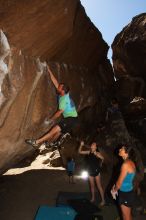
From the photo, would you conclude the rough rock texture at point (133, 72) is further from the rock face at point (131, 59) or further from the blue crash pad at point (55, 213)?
the blue crash pad at point (55, 213)

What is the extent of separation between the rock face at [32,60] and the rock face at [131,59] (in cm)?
804

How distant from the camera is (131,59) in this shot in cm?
2131

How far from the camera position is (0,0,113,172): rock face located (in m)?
7.23

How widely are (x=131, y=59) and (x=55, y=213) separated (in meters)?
14.7

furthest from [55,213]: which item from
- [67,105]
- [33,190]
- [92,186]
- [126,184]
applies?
[67,105]

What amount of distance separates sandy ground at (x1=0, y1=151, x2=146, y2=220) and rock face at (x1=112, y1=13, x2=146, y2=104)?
9764mm

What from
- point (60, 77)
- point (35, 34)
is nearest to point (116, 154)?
point (60, 77)

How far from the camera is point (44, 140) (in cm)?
953

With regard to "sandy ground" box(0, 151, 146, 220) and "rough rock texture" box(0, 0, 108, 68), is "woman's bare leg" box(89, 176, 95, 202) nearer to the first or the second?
"sandy ground" box(0, 151, 146, 220)

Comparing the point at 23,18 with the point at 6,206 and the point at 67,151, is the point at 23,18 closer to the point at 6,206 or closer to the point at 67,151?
the point at 6,206

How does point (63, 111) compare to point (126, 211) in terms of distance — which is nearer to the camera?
point (126, 211)

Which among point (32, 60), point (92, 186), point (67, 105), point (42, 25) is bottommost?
point (92, 186)

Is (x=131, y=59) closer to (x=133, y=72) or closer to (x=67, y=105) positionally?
(x=133, y=72)

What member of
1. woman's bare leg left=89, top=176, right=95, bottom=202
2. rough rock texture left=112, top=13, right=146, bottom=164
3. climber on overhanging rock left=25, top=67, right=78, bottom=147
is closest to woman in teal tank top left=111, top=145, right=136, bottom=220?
climber on overhanging rock left=25, top=67, right=78, bottom=147
